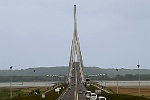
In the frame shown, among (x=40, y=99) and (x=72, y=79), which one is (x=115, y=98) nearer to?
(x=40, y=99)

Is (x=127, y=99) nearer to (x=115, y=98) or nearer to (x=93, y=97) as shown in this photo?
(x=115, y=98)

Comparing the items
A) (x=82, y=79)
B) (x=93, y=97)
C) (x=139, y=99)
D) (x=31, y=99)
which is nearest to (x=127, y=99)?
(x=139, y=99)

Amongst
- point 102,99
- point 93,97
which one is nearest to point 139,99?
point 102,99

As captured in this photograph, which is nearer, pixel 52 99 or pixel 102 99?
pixel 102 99

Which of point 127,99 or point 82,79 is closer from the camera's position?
point 127,99

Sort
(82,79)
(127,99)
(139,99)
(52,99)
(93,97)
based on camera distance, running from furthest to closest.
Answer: (82,79) → (52,99) → (93,97) → (127,99) → (139,99)

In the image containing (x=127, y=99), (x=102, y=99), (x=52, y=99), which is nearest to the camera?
(x=127, y=99)

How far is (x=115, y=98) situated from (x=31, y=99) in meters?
16.7


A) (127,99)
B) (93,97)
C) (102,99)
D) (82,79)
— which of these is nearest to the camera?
(127,99)

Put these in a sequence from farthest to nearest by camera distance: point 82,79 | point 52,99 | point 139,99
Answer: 1. point 82,79
2. point 52,99
3. point 139,99

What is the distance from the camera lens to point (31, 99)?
71.8 meters

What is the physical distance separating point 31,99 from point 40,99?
7.70 m

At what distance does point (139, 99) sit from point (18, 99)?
2160cm

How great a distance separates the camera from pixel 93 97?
3054 inches
